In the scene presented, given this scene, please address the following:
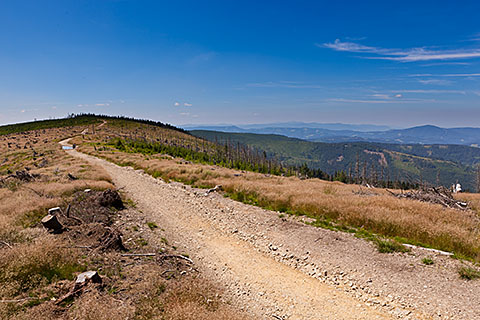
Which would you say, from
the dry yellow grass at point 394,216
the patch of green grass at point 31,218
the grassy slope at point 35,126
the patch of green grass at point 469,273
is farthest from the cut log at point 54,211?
the grassy slope at point 35,126

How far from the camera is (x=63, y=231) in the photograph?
35.7 ft

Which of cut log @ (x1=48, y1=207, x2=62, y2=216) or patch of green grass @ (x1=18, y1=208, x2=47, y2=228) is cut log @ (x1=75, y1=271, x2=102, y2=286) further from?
patch of green grass @ (x1=18, y1=208, x2=47, y2=228)

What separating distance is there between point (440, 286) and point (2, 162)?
267ft

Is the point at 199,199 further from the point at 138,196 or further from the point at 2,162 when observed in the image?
the point at 2,162

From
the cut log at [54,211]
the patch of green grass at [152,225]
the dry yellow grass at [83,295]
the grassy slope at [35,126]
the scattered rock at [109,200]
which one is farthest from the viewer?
the grassy slope at [35,126]

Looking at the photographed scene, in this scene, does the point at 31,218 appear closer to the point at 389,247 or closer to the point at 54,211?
the point at 54,211

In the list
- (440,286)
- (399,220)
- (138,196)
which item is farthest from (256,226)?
(138,196)

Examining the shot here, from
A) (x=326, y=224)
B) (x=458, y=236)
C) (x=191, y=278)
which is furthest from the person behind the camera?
(x=326, y=224)

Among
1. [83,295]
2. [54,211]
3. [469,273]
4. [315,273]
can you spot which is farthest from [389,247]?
[54,211]

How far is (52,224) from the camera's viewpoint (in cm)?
1047

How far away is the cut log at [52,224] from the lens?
1030 centimetres

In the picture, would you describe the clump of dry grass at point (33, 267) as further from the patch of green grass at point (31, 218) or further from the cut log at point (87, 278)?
the patch of green grass at point (31, 218)

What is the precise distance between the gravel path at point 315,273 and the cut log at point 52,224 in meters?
5.13

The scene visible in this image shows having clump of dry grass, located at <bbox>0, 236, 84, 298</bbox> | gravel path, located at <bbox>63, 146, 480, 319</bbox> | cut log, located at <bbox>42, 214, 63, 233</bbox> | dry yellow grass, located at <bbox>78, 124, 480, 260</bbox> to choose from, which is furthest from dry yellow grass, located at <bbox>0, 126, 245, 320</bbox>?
dry yellow grass, located at <bbox>78, 124, 480, 260</bbox>
